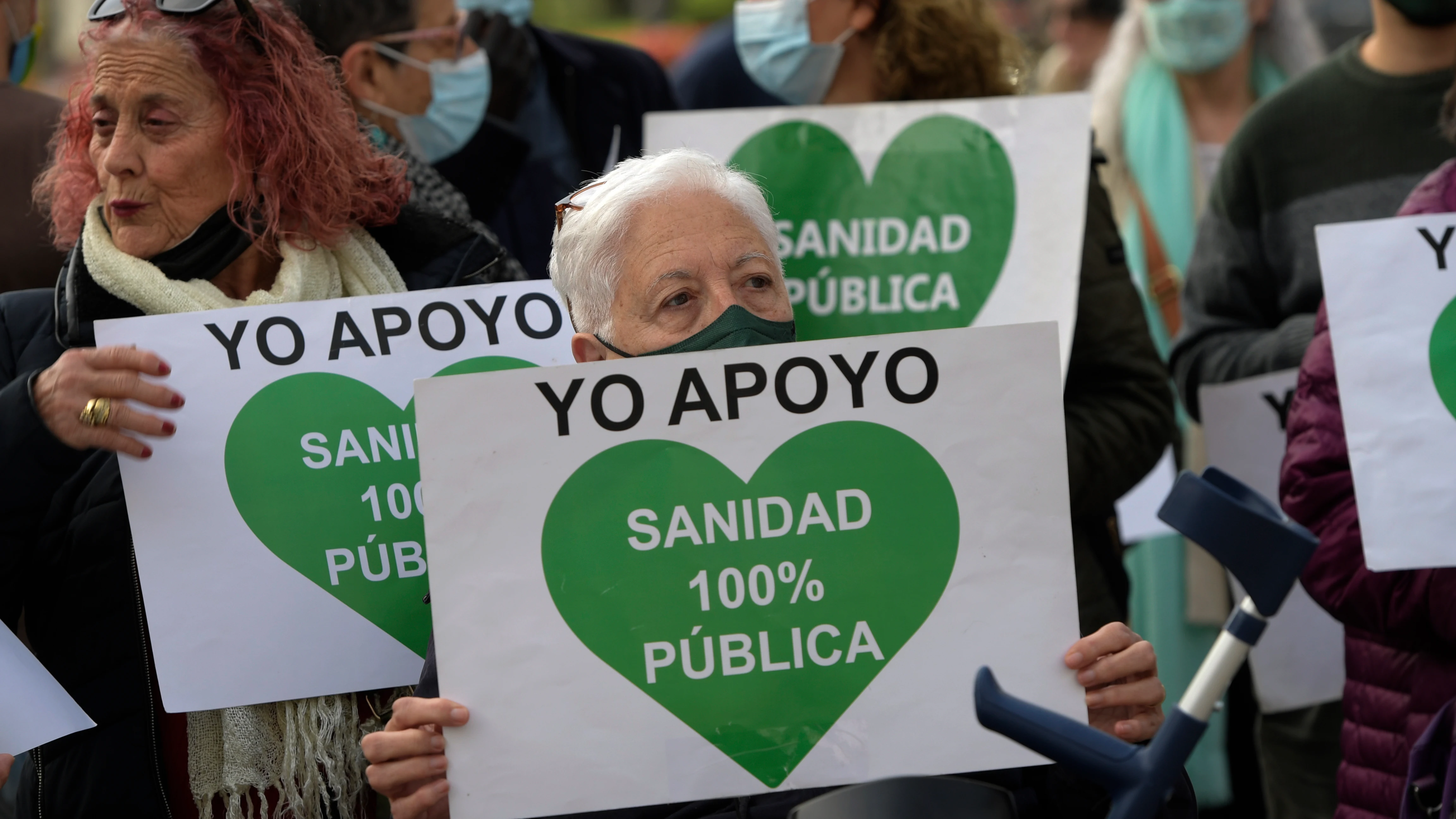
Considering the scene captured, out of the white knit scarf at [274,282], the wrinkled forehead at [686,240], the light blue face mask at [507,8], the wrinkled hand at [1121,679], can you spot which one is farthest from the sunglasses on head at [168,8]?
the wrinkled hand at [1121,679]

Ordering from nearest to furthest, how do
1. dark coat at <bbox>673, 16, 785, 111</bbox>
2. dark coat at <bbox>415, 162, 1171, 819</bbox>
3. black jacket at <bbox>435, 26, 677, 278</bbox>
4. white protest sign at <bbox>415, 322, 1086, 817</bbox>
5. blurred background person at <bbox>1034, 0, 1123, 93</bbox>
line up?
1. white protest sign at <bbox>415, 322, 1086, 817</bbox>
2. dark coat at <bbox>415, 162, 1171, 819</bbox>
3. black jacket at <bbox>435, 26, 677, 278</bbox>
4. dark coat at <bbox>673, 16, 785, 111</bbox>
5. blurred background person at <bbox>1034, 0, 1123, 93</bbox>

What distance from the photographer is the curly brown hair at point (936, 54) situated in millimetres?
4047

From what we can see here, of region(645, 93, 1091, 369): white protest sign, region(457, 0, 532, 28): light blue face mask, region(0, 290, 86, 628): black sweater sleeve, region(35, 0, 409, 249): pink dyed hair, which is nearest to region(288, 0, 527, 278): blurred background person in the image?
region(457, 0, 532, 28): light blue face mask

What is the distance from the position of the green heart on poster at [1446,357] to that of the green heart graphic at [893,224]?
1152 millimetres

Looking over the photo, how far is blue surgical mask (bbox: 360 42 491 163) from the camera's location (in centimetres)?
400

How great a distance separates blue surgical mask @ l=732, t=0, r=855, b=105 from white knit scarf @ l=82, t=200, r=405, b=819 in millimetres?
1948

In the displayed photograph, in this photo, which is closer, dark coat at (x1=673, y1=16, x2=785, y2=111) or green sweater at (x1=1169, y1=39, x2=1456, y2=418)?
green sweater at (x1=1169, y1=39, x2=1456, y2=418)

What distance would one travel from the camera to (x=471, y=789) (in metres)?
2.17

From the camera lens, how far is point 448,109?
4.07 meters

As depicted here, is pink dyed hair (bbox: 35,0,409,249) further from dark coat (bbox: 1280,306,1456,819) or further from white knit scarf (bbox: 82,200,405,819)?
dark coat (bbox: 1280,306,1456,819)

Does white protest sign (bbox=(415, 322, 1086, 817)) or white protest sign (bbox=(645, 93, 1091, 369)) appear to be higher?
white protest sign (bbox=(645, 93, 1091, 369))

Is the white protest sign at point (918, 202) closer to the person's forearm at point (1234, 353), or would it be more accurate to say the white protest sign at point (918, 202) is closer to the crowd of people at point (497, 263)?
the crowd of people at point (497, 263)

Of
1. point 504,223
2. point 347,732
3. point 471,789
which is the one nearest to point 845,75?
point 504,223

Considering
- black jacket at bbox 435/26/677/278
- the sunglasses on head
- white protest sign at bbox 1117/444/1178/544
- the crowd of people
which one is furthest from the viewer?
white protest sign at bbox 1117/444/1178/544
